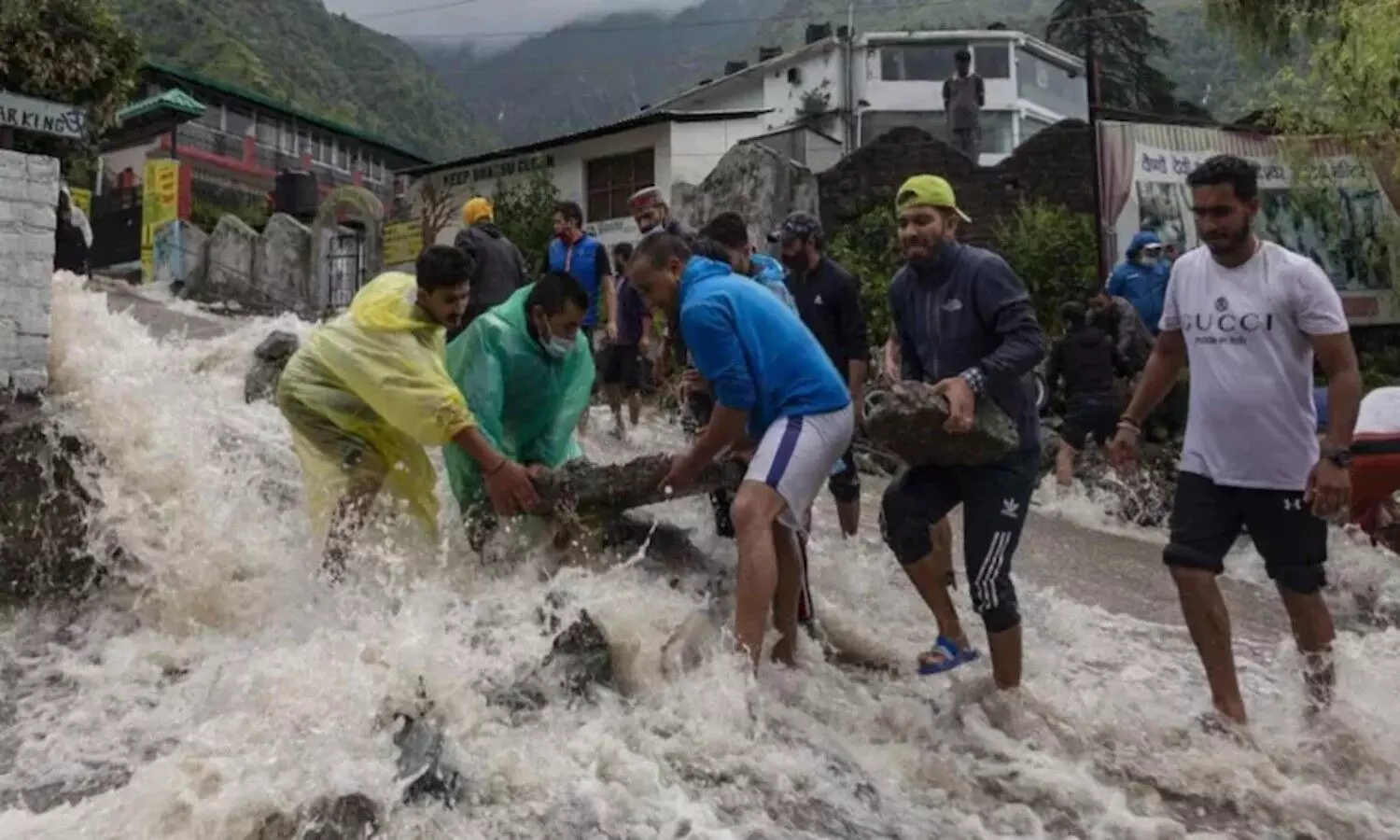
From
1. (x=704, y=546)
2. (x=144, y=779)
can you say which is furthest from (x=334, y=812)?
(x=704, y=546)

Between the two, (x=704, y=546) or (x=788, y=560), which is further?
(x=704, y=546)

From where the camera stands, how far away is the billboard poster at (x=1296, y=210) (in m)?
13.5

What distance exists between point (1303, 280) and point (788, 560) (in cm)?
192

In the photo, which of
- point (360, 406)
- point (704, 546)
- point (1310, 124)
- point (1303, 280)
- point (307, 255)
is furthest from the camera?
point (307, 255)

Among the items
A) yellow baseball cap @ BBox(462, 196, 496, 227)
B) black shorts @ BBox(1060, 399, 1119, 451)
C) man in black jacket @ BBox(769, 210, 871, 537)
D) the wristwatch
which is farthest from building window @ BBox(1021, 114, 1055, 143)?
the wristwatch

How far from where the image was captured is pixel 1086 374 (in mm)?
8648

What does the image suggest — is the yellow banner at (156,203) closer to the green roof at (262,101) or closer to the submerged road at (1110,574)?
the green roof at (262,101)

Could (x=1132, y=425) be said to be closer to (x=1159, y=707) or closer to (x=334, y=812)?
(x=1159, y=707)

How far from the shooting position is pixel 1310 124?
13.1 metres

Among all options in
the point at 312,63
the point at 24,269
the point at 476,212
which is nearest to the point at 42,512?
the point at 24,269

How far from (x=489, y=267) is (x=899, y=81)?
32.5 meters

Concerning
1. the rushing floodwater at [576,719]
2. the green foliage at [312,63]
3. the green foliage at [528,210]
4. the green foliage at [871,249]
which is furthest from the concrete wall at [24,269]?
the green foliage at [312,63]

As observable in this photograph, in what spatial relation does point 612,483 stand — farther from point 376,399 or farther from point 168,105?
point 168,105

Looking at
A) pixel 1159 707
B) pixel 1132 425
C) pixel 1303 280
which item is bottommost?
pixel 1159 707
